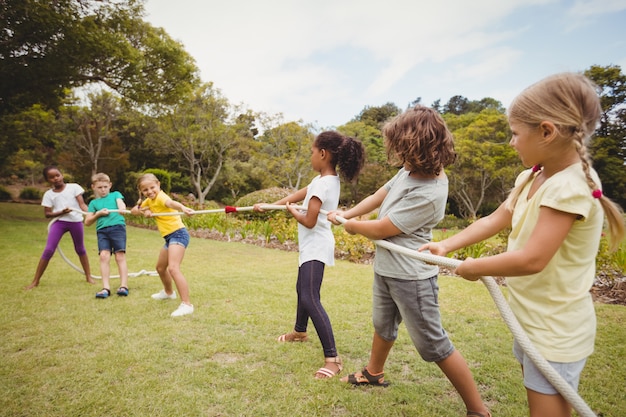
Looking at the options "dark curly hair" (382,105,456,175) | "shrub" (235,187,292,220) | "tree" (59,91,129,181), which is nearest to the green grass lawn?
"dark curly hair" (382,105,456,175)

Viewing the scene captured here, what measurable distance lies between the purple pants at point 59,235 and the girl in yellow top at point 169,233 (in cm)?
161

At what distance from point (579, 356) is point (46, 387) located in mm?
3117

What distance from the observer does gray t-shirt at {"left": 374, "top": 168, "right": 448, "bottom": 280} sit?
6.54 feet

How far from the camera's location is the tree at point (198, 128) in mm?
20172

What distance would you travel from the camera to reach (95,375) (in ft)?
8.82

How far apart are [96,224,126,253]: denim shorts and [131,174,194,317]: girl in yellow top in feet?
2.52

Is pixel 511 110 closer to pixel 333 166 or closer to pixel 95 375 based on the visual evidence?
pixel 333 166

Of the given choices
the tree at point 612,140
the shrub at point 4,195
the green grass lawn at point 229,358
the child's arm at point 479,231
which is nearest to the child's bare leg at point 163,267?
the green grass lawn at point 229,358

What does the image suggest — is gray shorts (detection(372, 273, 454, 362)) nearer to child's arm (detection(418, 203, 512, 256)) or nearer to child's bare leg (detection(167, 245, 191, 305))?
child's arm (detection(418, 203, 512, 256))

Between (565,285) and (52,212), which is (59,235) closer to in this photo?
(52,212)

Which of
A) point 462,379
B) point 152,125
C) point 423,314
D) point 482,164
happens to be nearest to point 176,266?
point 423,314

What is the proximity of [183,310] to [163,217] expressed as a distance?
1.08 meters

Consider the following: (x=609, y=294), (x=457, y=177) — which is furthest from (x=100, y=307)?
(x=457, y=177)

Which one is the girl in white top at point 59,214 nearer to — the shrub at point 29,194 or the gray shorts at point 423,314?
the gray shorts at point 423,314
